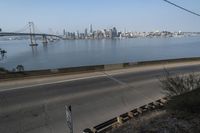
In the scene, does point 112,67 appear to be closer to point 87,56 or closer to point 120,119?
point 120,119

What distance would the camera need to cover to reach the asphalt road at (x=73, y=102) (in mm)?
8445

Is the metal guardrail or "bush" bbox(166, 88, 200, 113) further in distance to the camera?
"bush" bbox(166, 88, 200, 113)

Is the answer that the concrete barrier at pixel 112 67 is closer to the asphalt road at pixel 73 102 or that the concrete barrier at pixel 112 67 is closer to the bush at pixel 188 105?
the asphalt road at pixel 73 102

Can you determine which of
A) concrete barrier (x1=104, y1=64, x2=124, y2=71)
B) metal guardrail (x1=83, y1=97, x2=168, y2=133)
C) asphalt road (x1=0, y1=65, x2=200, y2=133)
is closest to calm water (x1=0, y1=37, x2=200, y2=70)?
concrete barrier (x1=104, y1=64, x2=124, y2=71)

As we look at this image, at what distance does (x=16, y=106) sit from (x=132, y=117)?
187 inches

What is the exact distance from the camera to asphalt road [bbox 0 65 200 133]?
332 inches

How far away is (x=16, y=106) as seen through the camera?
10.2 m

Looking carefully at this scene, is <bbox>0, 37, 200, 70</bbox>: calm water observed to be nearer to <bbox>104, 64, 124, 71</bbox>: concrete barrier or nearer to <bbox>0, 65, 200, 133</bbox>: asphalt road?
<bbox>104, 64, 124, 71</bbox>: concrete barrier

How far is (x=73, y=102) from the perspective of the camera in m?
11.1

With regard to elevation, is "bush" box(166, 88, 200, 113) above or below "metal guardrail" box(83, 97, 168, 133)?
above

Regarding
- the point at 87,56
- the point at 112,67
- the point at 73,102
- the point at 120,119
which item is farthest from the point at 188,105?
the point at 87,56

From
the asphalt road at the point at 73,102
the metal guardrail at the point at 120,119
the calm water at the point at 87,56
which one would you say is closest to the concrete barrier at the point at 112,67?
the asphalt road at the point at 73,102

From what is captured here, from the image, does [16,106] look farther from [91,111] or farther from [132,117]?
[132,117]

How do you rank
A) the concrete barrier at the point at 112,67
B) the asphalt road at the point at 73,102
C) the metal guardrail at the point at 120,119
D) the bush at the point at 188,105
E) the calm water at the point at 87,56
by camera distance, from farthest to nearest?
the calm water at the point at 87,56, the concrete barrier at the point at 112,67, the asphalt road at the point at 73,102, the bush at the point at 188,105, the metal guardrail at the point at 120,119
